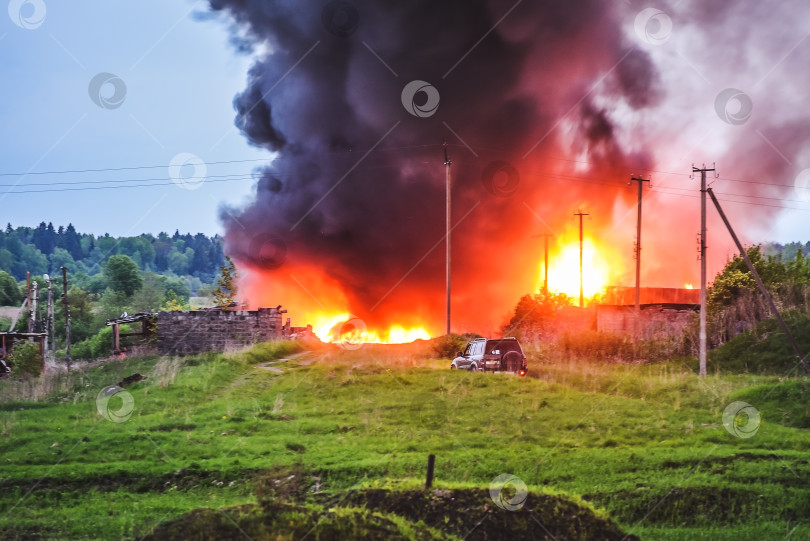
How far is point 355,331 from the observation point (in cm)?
5694

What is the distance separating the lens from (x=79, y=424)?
21.1 m

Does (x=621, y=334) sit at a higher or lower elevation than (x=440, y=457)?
A: higher

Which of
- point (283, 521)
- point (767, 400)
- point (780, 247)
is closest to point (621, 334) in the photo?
point (767, 400)

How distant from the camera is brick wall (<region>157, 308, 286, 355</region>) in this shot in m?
40.8

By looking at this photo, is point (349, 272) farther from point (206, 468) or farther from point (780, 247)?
point (780, 247)

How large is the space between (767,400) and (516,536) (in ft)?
45.6

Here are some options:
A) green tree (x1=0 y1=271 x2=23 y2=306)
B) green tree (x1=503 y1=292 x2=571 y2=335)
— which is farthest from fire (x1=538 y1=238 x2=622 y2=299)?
green tree (x1=0 y1=271 x2=23 y2=306)

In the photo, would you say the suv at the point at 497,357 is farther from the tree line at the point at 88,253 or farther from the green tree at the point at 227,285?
the tree line at the point at 88,253

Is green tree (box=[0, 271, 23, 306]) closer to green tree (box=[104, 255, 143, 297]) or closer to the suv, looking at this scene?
green tree (box=[104, 255, 143, 297])

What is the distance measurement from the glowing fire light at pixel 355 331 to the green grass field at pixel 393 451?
27.5 metres

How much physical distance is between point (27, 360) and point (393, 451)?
82.5 ft

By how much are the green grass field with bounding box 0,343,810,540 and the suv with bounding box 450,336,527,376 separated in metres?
2.09

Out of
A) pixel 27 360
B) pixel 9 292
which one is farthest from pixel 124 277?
pixel 27 360

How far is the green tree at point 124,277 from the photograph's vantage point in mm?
94562
